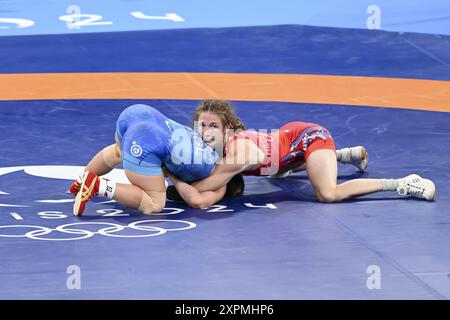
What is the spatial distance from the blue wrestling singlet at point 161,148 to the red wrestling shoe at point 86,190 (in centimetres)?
26

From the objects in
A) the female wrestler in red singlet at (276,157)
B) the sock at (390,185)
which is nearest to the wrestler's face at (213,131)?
the female wrestler in red singlet at (276,157)

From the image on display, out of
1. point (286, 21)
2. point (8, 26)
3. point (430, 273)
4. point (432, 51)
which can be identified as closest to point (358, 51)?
point (432, 51)

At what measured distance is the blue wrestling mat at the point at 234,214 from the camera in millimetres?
5949

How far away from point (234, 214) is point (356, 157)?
1.40 metres

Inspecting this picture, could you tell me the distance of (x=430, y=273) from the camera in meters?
6.07

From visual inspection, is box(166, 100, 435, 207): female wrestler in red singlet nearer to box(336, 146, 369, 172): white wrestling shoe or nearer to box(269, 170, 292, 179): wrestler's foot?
box(269, 170, 292, 179): wrestler's foot

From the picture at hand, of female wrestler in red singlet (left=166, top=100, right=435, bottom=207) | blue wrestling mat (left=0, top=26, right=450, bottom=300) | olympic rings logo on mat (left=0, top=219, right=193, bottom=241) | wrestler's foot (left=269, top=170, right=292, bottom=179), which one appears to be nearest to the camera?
A: blue wrestling mat (left=0, top=26, right=450, bottom=300)

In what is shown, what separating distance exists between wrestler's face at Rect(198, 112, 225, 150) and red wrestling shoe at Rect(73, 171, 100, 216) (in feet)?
2.66

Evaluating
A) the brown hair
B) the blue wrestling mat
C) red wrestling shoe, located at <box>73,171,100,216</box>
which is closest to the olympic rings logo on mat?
the blue wrestling mat

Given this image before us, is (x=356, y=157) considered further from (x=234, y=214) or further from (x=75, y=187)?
(x=75, y=187)

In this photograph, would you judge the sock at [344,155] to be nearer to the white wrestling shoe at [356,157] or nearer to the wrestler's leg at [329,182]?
the white wrestling shoe at [356,157]

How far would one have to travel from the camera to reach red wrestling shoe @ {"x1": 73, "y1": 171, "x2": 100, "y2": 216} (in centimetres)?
718

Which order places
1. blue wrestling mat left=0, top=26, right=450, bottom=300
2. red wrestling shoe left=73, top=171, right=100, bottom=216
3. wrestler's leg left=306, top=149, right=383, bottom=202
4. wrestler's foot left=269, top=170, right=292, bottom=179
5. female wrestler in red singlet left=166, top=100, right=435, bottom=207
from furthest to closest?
wrestler's foot left=269, top=170, right=292, bottom=179
wrestler's leg left=306, top=149, right=383, bottom=202
female wrestler in red singlet left=166, top=100, right=435, bottom=207
red wrestling shoe left=73, top=171, right=100, bottom=216
blue wrestling mat left=0, top=26, right=450, bottom=300

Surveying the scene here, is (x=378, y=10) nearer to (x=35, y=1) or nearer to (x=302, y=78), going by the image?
(x=302, y=78)
